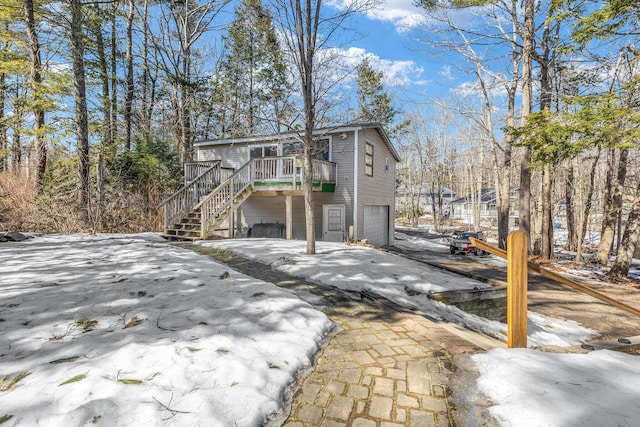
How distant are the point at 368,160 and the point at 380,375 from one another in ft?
39.6

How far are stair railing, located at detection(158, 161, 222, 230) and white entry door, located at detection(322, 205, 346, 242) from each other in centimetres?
493

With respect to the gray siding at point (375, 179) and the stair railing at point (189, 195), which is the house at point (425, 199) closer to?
the gray siding at point (375, 179)

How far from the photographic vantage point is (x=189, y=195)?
11516 mm

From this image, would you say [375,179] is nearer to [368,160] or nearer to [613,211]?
[368,160]

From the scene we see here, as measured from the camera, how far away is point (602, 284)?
923cm

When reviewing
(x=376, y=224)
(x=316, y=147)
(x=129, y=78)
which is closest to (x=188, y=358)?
(x=316, y=147)

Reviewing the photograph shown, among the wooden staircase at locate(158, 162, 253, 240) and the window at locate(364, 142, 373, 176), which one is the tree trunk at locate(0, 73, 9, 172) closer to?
the wooden staircase at locate(158, 162, 253, 240)

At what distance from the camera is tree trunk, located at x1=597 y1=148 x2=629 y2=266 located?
1144cm

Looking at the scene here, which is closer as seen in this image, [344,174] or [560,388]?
[560,388]

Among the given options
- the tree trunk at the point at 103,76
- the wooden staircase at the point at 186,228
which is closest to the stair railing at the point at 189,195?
the wooden staircase at the point at 186,228

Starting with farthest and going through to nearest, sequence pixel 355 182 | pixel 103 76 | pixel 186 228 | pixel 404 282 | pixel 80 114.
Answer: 1. pixel 103 76
2. pixel 355 182
3. pixel 186 228
4. pixel 80 114
5. pixel 404 282

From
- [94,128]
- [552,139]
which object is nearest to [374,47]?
[552,139]

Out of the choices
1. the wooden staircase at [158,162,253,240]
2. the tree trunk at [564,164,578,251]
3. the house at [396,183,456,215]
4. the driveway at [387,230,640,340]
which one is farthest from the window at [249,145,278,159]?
the house at [396,183,456,215]

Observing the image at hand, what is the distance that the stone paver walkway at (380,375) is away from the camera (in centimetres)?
200
